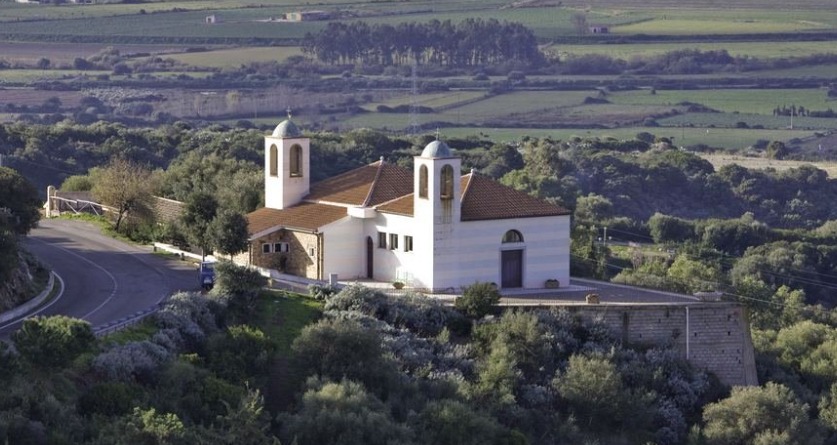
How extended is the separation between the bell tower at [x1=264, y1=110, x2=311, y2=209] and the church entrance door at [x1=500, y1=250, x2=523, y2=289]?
5585mm

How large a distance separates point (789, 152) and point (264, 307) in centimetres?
6628

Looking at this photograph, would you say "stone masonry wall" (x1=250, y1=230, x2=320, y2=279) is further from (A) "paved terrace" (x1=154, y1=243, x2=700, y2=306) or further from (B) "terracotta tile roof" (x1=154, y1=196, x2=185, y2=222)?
(B) "terracotta tile roof" (x1=154, y1=196, x2=185, y2=222)

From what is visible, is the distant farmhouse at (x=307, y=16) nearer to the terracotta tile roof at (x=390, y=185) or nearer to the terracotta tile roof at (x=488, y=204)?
the terracotta tile roof at (x=390, y=185)

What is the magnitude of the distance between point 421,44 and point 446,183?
106 metres

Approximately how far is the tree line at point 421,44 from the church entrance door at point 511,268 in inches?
3958

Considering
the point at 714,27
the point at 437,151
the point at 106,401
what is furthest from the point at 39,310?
the point at 714,27

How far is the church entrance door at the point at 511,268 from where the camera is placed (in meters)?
46.7

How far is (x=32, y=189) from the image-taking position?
46031 millimetres

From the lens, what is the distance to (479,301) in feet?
144

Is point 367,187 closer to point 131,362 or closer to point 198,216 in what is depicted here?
point 198,216

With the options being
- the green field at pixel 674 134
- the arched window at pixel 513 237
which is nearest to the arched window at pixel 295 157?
the arched window at pixel 513 237

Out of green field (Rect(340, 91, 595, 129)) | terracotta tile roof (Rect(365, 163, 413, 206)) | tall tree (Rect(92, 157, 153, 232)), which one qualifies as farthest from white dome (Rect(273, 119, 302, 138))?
green field (Rect(340, 91, 595, 129))

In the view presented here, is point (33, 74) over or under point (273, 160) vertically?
under

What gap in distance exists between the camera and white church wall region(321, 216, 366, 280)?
4753 cm
